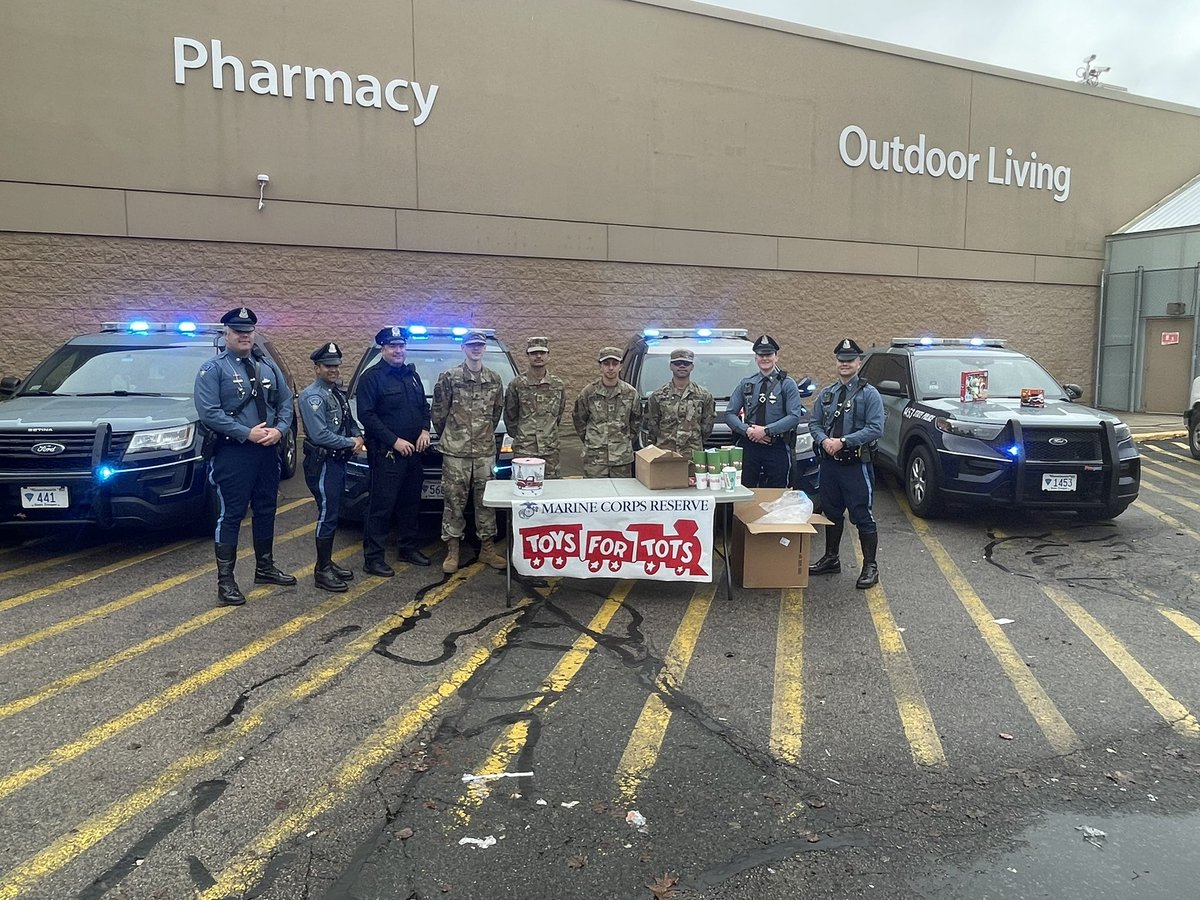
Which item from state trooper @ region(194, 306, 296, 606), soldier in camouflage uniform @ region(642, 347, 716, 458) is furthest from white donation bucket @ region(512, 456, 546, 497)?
state trooper @ region(194, 306, 296, 606)

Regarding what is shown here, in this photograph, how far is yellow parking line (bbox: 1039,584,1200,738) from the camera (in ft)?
12.8

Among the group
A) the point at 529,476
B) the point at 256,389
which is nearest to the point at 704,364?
the point at 529,476

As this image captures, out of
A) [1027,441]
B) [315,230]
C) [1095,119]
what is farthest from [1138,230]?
[315,230]

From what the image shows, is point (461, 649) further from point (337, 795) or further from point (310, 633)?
point (337, 795)

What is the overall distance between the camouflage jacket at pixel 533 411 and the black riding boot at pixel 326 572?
5.31 ft

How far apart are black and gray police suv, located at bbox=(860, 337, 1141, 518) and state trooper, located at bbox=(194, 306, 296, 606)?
5940 mm

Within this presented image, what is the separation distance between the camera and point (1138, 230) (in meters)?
16.9

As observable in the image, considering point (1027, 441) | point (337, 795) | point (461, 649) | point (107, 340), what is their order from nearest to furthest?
point (337, 795)
point (461, 649)
point (1027, 441)
point (107, 340)

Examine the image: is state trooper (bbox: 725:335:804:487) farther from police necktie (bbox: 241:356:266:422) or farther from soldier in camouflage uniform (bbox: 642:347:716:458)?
police necktie (bbox: 241:356:266:422)

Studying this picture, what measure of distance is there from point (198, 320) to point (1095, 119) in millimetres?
17813

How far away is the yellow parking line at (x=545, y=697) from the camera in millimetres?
3211

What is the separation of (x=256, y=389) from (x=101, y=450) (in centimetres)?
139

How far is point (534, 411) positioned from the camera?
6402 mm

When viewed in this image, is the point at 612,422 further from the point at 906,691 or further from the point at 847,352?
the point at 906,691
